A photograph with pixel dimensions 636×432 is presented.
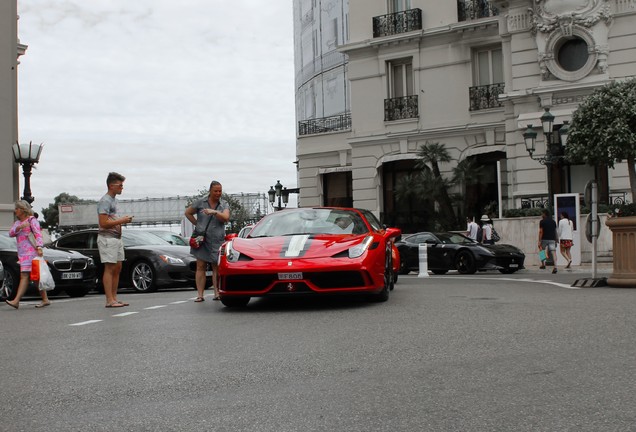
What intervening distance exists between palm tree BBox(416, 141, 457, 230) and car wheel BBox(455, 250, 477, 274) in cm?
887

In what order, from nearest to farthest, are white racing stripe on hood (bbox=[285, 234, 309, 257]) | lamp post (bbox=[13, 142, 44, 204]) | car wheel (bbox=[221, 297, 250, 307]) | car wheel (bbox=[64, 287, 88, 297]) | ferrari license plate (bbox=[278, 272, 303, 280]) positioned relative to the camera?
1. ferrari license plate (bbox=[278, 272, 303, 280])
2. white racing stripe on hood (bbox=[285, 234, 309, 257])
3. car wheel (bbox=[221, 297, 250, 307])
4. car wheel (bbox=[64, 287, 88, 297])
5. lamp post (bbox=[13, 142, 44, 204])

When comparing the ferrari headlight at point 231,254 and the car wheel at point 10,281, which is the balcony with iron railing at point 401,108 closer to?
the car wheel at point 10,281

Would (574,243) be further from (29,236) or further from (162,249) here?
(29,236)

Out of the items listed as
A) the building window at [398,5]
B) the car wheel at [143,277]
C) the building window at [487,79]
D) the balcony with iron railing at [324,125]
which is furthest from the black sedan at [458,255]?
the balcony with iron railing at [324,125]

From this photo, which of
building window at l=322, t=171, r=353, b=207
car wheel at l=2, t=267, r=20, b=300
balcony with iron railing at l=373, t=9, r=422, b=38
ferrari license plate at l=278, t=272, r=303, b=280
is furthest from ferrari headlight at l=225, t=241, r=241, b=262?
building window at l=322, t=171, r=353, b=207

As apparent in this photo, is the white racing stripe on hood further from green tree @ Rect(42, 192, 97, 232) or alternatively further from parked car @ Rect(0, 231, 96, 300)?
green tree @ Rect(42, 192, 97, 232)

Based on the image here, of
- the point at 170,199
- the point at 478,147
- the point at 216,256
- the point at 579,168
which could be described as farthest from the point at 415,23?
the point at 170,199

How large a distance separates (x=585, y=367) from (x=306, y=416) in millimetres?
2214

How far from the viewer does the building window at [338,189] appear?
3900 centimetres

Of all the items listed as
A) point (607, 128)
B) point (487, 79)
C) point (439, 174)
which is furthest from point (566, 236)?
point (487, 79)

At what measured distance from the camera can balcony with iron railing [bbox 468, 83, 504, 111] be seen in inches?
1291

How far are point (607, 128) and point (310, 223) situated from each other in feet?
29.9

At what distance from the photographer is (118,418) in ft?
15.4

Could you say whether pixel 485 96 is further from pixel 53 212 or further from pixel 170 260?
pixel 53 212
